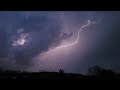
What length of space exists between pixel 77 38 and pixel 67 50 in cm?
21

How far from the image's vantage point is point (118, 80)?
2.29 meters

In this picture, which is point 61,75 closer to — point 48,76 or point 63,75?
point 63,75

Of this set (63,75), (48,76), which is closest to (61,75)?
(63,75)
